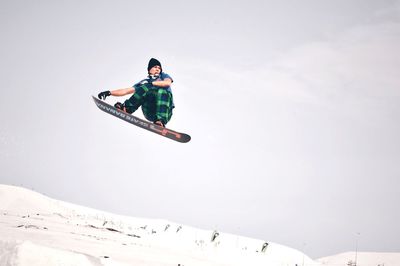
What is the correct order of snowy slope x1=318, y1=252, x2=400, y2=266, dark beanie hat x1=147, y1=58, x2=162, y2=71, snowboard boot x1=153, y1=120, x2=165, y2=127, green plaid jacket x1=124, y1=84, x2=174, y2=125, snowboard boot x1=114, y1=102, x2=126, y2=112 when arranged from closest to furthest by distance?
snowboard boot x1=153, y1=120, x2=165, y2=127 < green plaid jacket x1=124, y1=84, x2=174, y2=125 < snowboard boot x1=114, y1=102, x2=126, y2=112 < dark beanie hat x1=147, y1=58, x2=162, y2=71 < snowy slope x1=318, y1=252, x2=400, y2=266

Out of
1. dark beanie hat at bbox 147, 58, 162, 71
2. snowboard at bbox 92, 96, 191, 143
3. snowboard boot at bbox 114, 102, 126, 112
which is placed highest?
dark beanie hat at bbox 147, 58, 162, 71

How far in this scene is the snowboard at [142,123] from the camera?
42.6ft

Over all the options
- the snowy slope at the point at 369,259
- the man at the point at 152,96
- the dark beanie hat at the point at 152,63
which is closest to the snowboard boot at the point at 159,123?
the man at the point at 152,96

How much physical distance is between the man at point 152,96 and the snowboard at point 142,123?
0.62 feet

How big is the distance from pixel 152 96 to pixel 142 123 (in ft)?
3.75

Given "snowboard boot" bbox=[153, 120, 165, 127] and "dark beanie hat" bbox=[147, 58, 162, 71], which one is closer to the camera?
"snowboard boot" bbox=[153, 120, 165, 127]

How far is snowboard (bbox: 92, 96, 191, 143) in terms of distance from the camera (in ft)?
42.6

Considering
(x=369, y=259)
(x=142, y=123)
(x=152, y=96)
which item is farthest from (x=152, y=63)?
(x=369, y=259)

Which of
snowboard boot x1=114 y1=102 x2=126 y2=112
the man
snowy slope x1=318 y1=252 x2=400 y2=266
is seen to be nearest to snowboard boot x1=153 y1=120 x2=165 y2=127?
the man

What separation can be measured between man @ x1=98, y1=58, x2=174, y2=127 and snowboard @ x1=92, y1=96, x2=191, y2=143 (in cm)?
19

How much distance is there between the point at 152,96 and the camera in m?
13.5

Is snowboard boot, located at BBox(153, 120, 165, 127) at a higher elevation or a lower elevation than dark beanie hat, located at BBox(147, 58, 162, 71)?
lower

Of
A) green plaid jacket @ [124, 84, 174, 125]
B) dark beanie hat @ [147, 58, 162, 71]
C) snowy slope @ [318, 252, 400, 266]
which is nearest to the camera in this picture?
Result: green plaid jacket @ [124, 84, 174, 125]

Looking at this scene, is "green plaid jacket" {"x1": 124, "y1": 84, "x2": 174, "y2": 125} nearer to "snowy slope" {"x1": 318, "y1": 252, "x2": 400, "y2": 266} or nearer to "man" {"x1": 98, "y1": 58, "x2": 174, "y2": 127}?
"man" {"x1": 98, "y1": 58, "x2": 174, "y2": 127}
